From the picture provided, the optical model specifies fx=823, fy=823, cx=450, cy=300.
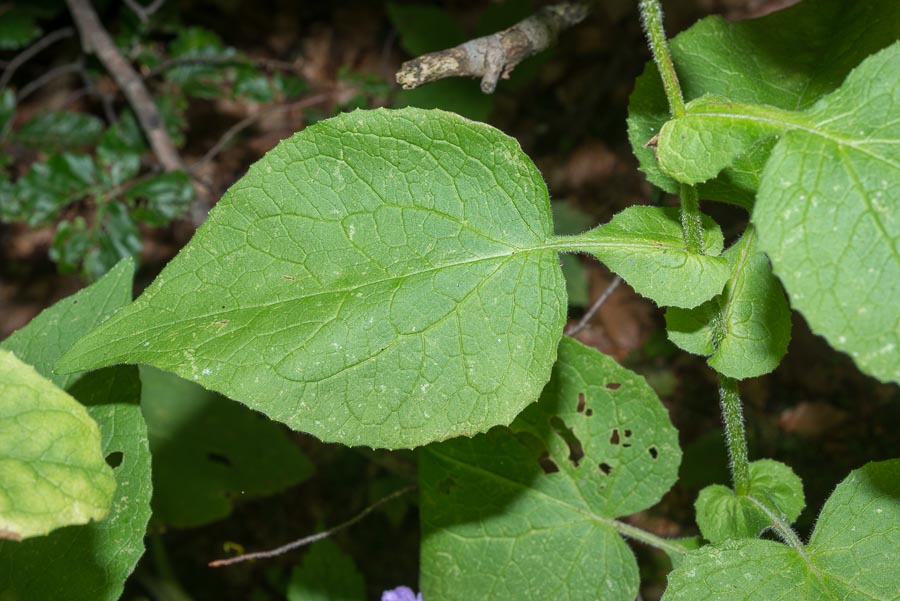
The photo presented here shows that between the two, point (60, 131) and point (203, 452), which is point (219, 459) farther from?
point (60, 131)

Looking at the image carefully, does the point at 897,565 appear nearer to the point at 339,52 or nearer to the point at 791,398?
the point at 791,398

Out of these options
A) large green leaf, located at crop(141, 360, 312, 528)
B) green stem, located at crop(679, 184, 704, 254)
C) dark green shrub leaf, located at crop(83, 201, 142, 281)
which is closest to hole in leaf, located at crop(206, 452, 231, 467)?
large green leaf, located at crop(141, 360, 312, 528)

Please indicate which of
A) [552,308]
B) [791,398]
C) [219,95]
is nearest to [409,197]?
[552,308]

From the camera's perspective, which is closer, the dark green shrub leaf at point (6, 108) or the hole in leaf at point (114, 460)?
the hole in leaf at point (114, 460)

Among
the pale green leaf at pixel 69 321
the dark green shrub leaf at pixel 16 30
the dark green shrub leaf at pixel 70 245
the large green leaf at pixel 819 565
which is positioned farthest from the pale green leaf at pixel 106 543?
the dark green shrub leaf at pixel 16 30

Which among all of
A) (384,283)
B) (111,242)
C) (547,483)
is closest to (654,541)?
(547,483)

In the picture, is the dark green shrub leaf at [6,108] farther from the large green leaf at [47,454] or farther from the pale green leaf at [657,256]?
the pale green leaf at [657,256]
